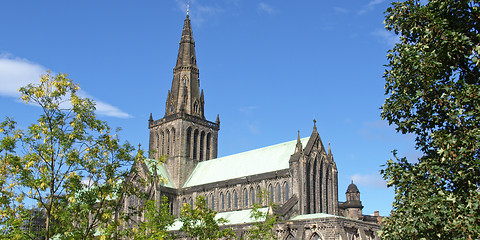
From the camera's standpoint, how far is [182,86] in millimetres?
80688

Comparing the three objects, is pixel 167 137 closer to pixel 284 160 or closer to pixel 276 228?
pixel 284 160

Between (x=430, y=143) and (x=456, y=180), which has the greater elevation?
(x=430, y=143)

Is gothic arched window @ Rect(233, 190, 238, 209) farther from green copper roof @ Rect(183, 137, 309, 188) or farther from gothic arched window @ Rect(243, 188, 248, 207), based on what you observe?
green copper roof @ Rect(183, 137, 309, 188)

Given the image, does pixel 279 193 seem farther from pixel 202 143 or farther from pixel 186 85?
pixel 186 85

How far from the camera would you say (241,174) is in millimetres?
69500

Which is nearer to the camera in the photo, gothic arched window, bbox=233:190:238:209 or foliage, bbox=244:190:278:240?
foliage, bbox=244:190:278:240

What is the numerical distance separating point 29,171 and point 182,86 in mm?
58918

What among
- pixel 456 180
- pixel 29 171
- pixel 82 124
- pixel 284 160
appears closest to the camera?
pixel 456 180

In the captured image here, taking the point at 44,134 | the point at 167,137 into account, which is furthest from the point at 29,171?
the point at 167,137

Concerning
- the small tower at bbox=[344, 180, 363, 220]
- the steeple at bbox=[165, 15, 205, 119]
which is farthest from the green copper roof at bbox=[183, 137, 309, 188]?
the small tower at bbox=[344, 180, 363, 220]

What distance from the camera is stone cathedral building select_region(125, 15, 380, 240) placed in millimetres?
55344

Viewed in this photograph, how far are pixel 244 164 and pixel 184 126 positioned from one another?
12.3m

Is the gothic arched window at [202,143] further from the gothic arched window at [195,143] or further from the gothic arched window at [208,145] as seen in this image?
the gothic arched window at [195,143]

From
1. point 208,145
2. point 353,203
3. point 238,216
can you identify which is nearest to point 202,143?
point 208,145
